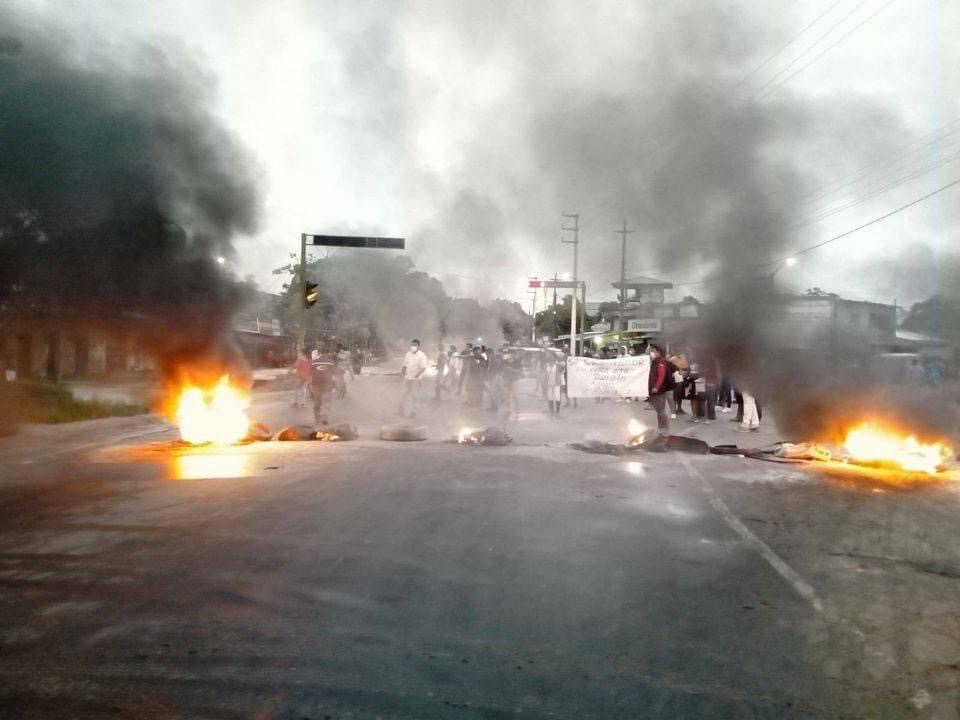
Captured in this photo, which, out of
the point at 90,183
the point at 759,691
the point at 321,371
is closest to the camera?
the point at 759,691

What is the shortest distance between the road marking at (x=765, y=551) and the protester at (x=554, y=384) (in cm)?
780

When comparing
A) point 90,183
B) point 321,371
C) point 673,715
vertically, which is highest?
point 90,183

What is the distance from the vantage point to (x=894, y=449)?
9.01 metres

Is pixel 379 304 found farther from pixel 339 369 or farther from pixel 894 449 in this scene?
pixel 894 449

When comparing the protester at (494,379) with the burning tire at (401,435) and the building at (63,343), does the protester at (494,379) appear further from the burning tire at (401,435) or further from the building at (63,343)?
the building at (63,343)

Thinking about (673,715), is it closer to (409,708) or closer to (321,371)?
(409,708)

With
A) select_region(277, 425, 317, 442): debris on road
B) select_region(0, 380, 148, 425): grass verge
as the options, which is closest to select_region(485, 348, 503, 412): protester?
select_region(277, 425, 317, 442): debris on road

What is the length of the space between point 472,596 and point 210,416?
292 inches

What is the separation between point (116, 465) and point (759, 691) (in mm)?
7459

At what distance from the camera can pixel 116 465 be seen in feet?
27.7

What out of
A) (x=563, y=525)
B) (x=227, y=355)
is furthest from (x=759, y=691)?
(x=227, y=355)

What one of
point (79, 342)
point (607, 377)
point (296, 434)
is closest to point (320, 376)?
point (296, 434)

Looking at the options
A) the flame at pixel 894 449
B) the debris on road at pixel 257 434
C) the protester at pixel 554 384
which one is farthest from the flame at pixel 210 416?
the flame at pixel 894 449

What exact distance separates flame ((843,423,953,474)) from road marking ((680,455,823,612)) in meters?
2.80
